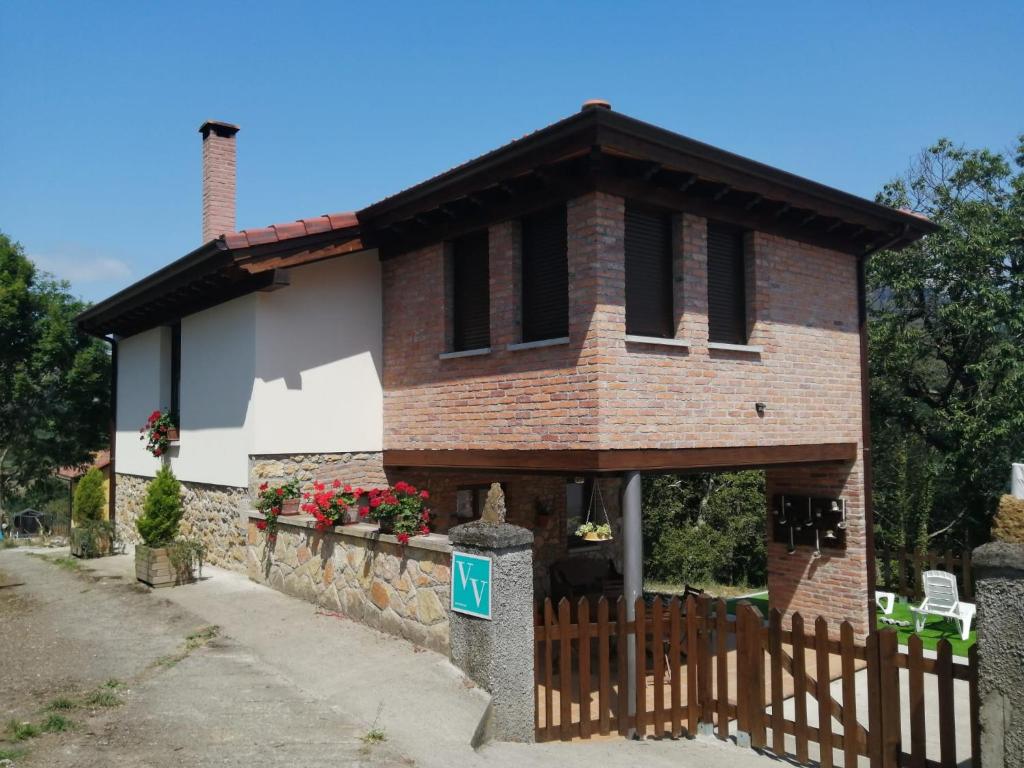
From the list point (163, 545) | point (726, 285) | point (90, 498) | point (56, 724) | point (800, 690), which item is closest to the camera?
point (56, 724)

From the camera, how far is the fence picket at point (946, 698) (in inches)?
219

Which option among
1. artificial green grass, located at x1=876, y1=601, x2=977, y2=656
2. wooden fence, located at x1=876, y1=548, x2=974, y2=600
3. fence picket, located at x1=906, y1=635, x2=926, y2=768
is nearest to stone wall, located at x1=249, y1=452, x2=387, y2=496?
fence picket, located at x1=906, y1=635, x2=926, y2=768

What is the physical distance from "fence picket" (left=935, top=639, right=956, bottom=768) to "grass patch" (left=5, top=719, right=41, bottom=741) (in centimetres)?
603

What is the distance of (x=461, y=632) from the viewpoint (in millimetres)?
6441

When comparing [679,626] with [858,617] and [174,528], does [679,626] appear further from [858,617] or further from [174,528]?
[174,528]

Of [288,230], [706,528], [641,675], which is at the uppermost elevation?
[288,230]

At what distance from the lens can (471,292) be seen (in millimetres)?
9750

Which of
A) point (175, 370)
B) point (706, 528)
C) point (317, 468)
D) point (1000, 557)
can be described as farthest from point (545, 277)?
point (706, 528)

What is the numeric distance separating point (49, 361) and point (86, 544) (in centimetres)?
1070

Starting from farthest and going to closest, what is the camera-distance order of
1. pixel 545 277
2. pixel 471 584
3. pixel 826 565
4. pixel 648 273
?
1. pixel 826 565
2. pixel 545 277
3. pixel 648 273
4. pixel 471 584

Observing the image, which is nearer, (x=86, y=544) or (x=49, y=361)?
(x=86, y=544)

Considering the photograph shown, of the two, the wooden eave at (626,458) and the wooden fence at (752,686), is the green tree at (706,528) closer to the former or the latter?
the wooden eave at (626,458)

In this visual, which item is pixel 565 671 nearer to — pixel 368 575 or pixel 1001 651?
pixel 368 575

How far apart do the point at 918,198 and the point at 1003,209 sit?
1849 millimetres
